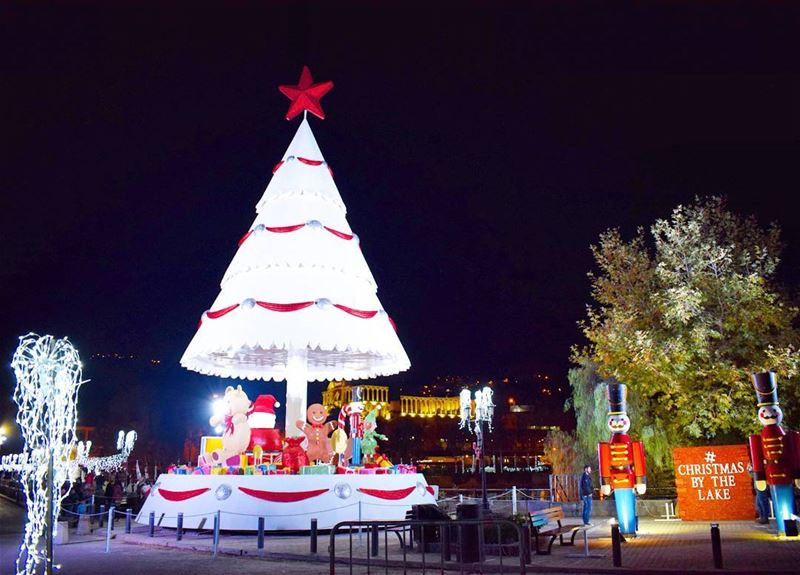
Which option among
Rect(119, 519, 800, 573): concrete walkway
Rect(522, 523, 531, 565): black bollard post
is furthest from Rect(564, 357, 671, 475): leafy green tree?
Rect(522, 523, 531, 565): black bollard post

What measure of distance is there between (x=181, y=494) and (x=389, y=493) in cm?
593

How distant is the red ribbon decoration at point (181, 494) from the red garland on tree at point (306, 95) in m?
13.8

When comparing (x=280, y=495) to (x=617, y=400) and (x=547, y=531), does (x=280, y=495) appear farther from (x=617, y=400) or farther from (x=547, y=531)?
(x=617, y=400)

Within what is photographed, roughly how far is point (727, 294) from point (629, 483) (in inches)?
505

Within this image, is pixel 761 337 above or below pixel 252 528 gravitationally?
above

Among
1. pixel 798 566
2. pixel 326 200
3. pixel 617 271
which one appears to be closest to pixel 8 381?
pixel 326 200

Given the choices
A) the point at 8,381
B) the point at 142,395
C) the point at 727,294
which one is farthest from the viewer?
the point at 142,395

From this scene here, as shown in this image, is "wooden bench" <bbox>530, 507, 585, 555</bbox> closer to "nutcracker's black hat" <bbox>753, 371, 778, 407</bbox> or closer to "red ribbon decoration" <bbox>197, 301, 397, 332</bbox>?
"nutcracker's black hat" <bbox>753, 371, 778, 407</bbox>

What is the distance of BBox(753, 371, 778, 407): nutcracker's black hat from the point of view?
16.8 m

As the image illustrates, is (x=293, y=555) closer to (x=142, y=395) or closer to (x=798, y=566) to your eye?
(x=798, y=566)

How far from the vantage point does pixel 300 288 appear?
21.0 m

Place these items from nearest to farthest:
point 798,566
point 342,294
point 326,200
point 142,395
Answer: point 798,566 < point 342,294 < point 326,200 < point 142,395

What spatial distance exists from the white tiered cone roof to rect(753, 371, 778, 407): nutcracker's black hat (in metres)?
10.1

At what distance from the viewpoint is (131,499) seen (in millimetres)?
27750
